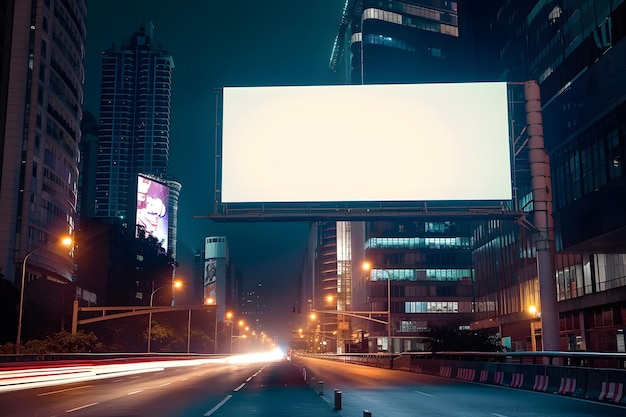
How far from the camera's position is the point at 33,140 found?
10862cm

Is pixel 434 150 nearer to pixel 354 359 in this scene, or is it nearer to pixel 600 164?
pixel 600 164

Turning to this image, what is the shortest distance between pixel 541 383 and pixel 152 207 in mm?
159817

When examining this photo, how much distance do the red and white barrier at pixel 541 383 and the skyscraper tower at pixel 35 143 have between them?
276 ft

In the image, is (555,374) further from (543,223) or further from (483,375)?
(483,375)

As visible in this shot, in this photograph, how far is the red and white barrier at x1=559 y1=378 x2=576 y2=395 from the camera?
89.3 ft

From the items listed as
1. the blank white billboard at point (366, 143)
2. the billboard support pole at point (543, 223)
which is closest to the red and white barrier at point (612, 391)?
the billboard support pole at point (543, 223)

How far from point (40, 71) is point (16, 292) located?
3657cm

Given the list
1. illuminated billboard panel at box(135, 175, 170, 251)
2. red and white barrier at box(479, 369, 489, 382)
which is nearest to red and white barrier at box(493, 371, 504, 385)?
red and white barrier at box(479, 369, 489, 382)

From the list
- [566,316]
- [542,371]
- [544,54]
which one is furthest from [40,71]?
[542,371]

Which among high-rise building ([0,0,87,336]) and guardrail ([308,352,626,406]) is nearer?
guardrail ([308,352,626,406])

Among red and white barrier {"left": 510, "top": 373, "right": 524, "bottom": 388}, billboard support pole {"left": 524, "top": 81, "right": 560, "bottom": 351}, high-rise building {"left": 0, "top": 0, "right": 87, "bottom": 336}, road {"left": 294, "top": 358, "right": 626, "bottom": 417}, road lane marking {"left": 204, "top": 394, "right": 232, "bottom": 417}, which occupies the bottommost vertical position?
road {"left": 294, "top": 358, "right": 626, "bottom": 417}

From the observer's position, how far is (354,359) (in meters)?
98.8

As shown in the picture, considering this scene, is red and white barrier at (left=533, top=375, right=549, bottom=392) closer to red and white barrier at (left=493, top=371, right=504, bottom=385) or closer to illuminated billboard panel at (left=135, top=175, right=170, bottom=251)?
red and white barrier at (left=493, top=371, right=504, bottom=385)

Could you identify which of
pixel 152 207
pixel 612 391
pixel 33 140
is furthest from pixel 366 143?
pixel 152 207
